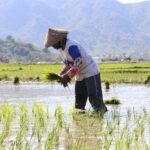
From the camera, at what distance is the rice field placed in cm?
518

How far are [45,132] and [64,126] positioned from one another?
0.61m

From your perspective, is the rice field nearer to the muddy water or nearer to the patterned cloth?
the patterned cloth

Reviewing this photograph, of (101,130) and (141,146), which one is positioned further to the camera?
(101,130)

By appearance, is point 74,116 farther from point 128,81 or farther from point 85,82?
point 128,81

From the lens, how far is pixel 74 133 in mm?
6598

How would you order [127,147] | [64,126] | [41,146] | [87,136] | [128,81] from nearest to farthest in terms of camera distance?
[127,147], [41,146], [87,136], [64,126], [128,81]

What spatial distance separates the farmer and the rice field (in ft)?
1.38

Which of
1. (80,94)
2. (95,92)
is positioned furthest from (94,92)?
(80,94)

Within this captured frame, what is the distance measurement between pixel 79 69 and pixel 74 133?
251cm

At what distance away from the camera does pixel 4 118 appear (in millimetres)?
7621

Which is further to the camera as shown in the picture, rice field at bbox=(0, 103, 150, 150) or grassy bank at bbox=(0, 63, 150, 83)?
grassy bank at bbox=(0, 63, 150, 83)

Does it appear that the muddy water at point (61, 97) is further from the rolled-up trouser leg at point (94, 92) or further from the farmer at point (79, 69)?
the rolled-up trouser leg at point (94, 92)

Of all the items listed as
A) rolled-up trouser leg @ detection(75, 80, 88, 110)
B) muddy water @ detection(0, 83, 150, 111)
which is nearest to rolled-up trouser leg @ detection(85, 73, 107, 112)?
rolled-up trouser leg @ detection(75, 80, 88, 110)

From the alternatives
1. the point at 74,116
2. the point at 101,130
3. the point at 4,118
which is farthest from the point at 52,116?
the point at 101,130
